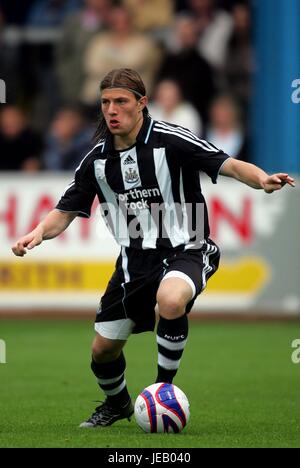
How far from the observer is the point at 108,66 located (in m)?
14.8

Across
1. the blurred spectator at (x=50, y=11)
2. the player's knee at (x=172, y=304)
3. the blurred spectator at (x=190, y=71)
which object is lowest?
the player's knee at (x=172, y=304)

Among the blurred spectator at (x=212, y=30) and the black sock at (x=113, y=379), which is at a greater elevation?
the blurred spectator at (x=212, y=30)

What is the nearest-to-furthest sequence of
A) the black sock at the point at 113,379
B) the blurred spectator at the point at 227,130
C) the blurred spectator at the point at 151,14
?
the black sock at the point at 113,379 < the blurred spectator at the point at 227,130 < the blurred spectator at the point at 151,14

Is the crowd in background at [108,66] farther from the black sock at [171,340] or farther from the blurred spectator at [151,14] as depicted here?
the black sock at [171,340]

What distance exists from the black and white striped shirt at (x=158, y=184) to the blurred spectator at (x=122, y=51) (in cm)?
783

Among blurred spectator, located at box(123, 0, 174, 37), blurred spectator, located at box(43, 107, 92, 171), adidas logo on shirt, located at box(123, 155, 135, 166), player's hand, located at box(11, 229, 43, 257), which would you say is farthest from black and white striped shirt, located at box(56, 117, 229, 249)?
blurred spectator, located at box(123, 0, 174, 37)

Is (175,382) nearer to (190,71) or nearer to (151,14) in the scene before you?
(190,71)

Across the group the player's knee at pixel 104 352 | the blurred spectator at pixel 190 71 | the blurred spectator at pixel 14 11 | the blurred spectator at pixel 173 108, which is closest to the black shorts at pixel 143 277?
the player's knee at pixel 104 352

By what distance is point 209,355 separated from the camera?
10.6 m

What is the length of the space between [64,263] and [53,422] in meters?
6.23

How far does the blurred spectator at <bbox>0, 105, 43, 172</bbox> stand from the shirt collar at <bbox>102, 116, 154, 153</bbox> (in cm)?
773

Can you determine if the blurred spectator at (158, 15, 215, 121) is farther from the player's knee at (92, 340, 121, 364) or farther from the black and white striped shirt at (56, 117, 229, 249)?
the player's knee at (92, 340, 121, 364)

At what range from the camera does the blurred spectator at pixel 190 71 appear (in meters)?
14.6

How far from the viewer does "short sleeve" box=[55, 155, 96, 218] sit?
6988mm
